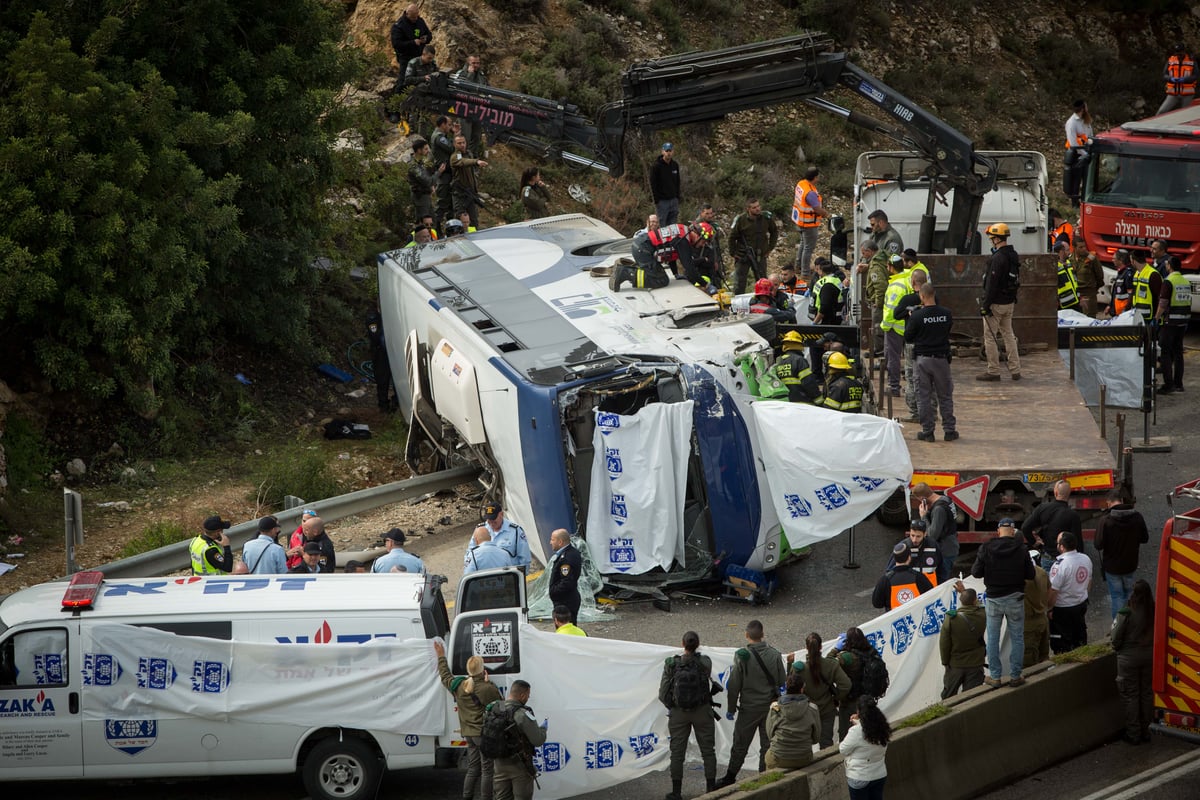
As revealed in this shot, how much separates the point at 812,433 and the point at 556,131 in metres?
8.74

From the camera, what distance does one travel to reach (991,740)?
11.8 meters

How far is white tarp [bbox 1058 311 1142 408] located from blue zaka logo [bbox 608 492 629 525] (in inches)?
297

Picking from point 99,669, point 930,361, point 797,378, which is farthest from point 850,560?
point 99,669

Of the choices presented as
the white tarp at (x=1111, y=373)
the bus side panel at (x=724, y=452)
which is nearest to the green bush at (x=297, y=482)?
the bus side panel at (x=724, y=452)

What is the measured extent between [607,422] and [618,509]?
36.0 inches

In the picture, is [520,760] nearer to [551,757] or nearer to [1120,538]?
[551,757]

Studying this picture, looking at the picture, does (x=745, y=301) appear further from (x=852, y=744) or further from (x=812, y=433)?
(x=852, y=744)

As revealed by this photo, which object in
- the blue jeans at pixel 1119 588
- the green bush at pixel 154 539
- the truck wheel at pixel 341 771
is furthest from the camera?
the green bush at pixel 154 539

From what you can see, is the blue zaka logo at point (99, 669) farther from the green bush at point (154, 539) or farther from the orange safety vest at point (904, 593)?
the orange safety vest at point (904, 593)

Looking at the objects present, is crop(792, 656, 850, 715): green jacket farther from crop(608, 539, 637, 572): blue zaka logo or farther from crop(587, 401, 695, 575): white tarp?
crop(608, 539, 637, 572): blue zaka logo

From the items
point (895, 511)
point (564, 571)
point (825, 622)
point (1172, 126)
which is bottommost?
point (825, 622)

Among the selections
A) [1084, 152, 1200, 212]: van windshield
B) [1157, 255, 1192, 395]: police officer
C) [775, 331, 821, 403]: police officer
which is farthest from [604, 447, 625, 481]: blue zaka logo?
[1084, 152, 1200, 212]: van windshield

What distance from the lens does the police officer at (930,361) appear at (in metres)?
15.1

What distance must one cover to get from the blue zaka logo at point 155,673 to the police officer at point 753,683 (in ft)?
14.1
